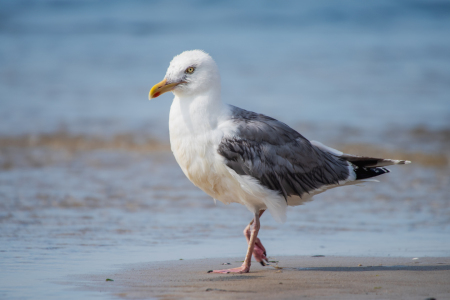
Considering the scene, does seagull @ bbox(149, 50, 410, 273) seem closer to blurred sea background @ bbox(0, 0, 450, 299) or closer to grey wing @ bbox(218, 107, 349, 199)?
grey wing @ bbox(218, 107, 349, 199)

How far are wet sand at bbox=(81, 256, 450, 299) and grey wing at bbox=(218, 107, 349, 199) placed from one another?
2.16 feet

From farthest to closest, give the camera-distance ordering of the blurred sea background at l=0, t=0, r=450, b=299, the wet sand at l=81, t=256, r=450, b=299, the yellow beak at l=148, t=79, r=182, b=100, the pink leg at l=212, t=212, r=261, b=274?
the blurred sea background at l=0, t=0, r=450, b=299 → the yellow beak at l=148, t=79, r=182, b=100 → the pink leg at l=212, t=212, r=261, b=274 → the wet sand at l=81, t=256, r=450, b=299

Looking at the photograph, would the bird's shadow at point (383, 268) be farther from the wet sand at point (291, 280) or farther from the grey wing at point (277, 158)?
the grey wing at point (277, 158)

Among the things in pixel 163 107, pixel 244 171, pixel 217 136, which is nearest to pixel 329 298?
pixel 244 171

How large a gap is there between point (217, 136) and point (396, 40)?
935 inches

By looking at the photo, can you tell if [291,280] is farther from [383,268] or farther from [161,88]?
[161,88]

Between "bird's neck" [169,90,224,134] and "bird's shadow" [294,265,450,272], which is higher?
"bird's neck" [169,90,224,134]

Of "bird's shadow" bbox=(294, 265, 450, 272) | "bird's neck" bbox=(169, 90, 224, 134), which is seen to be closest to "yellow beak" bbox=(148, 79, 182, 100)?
"bird's neck" bbox=(169, 90, 224, 134)

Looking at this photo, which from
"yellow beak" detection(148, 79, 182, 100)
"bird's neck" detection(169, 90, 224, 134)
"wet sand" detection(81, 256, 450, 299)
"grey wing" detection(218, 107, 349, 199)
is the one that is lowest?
"wet sand" detection(81, 256, 450, 299)

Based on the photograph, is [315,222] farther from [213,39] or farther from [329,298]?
[213,39]

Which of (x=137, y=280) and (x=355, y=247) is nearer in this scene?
(x=137, y=280)

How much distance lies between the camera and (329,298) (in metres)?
3.63

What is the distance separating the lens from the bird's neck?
4.54 metres

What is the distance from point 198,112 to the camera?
4578 millimetres
